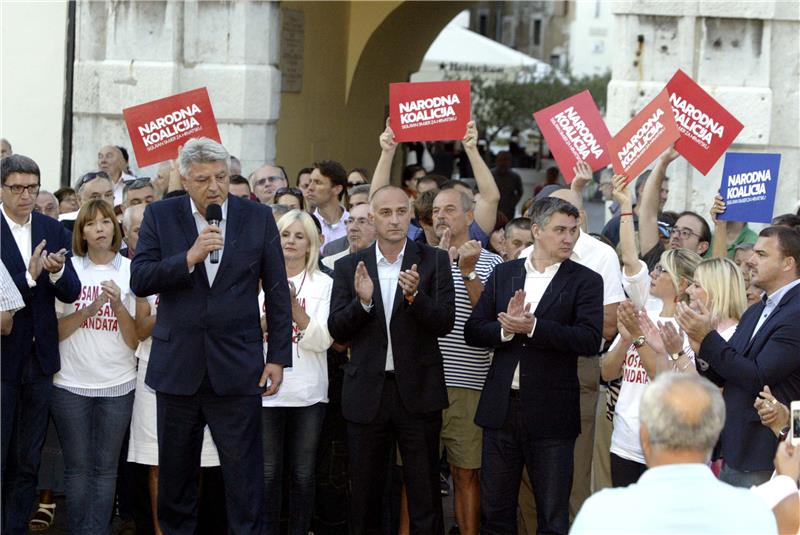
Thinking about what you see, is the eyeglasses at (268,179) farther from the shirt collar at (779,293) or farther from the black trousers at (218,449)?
the shirt collar at (779,293)

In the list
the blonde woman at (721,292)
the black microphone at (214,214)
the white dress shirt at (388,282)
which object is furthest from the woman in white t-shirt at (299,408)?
the blonde woman at (721,292)

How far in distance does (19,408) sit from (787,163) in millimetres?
6858

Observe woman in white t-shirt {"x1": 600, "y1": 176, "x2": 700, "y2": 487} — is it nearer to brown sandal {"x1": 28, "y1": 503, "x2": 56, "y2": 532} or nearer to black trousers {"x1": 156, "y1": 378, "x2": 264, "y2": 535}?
black trousers {"x1": 156, "y1": 378, "x2": 264, "y2": 535}

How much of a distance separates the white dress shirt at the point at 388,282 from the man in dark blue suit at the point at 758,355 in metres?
1.72

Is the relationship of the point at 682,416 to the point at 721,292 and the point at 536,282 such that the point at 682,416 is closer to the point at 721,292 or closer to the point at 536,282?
the point at 721,292

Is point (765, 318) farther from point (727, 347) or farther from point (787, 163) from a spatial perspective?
point (787, 163)

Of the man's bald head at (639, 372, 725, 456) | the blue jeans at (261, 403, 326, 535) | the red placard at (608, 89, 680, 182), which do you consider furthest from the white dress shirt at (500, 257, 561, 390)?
the man's bald head at (639, 372, 725, 456)

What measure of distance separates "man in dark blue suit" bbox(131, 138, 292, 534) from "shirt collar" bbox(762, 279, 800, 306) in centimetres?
230

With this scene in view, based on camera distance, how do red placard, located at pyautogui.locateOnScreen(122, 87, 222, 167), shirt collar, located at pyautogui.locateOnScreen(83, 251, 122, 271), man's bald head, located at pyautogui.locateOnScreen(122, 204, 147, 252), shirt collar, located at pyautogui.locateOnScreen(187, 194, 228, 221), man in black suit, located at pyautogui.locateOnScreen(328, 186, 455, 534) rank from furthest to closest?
1. red placard, located at pyautogui.locateOnScreen(122, 87, 222, 167)
2. man's bald head, located at pyautogui.locateOnScreen(122, 204, 147, 252)
3. shirt collar, located at pyautogui.locateOnScreen(83, 251, 122, 271)
4. man in black suit, located at pyautogui.locateOnScreen(328, 186, 455, 534)
5. shirt collar, located at pyautogui.locateOnScreen(187, 194, 228, 221)

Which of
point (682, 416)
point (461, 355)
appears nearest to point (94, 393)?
point (461, 355)

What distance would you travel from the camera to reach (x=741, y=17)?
11.2 m

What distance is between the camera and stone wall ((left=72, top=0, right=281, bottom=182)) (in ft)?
42.0

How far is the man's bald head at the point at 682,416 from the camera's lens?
375 centimetres

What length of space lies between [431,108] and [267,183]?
170 cm
